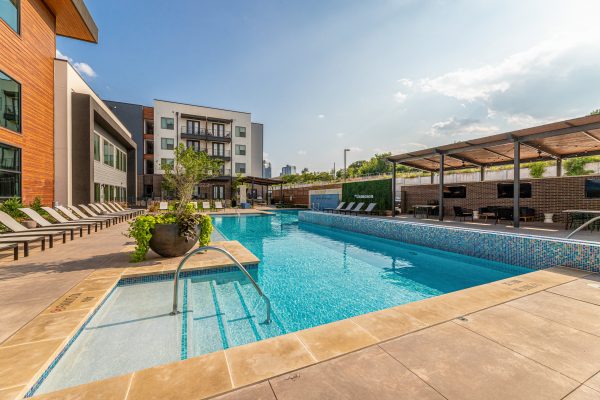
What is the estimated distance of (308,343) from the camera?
2252mm

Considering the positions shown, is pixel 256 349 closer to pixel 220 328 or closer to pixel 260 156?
pixel 220 328

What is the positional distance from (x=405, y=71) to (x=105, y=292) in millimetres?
12166

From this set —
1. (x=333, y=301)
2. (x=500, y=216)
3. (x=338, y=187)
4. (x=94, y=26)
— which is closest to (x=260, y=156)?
(x=338, y=187)

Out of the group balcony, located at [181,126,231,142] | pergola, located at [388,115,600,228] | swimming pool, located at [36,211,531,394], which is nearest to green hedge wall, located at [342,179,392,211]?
pergola, located at [388,115,600,228]

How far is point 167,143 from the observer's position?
100 feet

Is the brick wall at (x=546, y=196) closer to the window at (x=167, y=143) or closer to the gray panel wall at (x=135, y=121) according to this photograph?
the window at (x=167, y=143)

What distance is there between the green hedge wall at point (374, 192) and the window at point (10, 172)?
17.2 m

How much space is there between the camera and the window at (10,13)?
8.29m

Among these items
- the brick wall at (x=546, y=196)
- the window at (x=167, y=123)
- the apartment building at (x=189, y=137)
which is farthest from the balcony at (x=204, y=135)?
the brick wall at (x=546, y=196)

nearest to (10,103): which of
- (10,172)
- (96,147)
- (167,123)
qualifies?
(10,172)

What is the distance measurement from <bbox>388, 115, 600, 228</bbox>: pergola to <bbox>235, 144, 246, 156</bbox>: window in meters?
23.2

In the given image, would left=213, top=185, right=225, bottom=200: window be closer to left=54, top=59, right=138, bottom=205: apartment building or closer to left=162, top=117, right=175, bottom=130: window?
left=162, top=117, right=175, bottom=130: window

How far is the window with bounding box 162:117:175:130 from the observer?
30266mm

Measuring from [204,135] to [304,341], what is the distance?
32.9m
